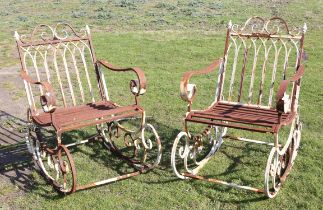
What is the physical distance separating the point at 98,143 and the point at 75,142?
0.28 meters

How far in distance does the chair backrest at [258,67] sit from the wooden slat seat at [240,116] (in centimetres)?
31

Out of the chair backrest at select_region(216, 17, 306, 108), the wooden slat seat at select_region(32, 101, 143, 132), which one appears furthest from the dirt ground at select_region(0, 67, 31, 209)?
the chair backrest at select_region(216, 17, 306, 108)

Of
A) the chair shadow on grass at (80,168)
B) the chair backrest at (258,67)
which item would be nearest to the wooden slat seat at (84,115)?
the chair shadow on grass at (80,168)

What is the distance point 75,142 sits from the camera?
17.2 feet

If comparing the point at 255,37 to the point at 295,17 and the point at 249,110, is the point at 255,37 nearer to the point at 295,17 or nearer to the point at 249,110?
the point at 249,110

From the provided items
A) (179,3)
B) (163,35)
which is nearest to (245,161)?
(163,35)

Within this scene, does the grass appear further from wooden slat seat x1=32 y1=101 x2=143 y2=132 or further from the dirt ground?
wooden slat seat x1=32 y1=101 x2=143 y2=132

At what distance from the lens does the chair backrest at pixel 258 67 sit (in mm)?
4816

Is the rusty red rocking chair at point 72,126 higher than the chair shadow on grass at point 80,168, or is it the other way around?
the rusty red rocking chair at point 72,126

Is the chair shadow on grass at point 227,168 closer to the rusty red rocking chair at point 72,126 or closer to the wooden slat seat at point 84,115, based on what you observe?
the rusty red rocking chair at point 72,126

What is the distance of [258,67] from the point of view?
28.0ft

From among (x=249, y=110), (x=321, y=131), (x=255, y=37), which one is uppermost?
(x=255, y=37)

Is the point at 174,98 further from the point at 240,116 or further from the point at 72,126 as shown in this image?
the point at 72,126

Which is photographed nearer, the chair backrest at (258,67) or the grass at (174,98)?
the grass at (174,98)
